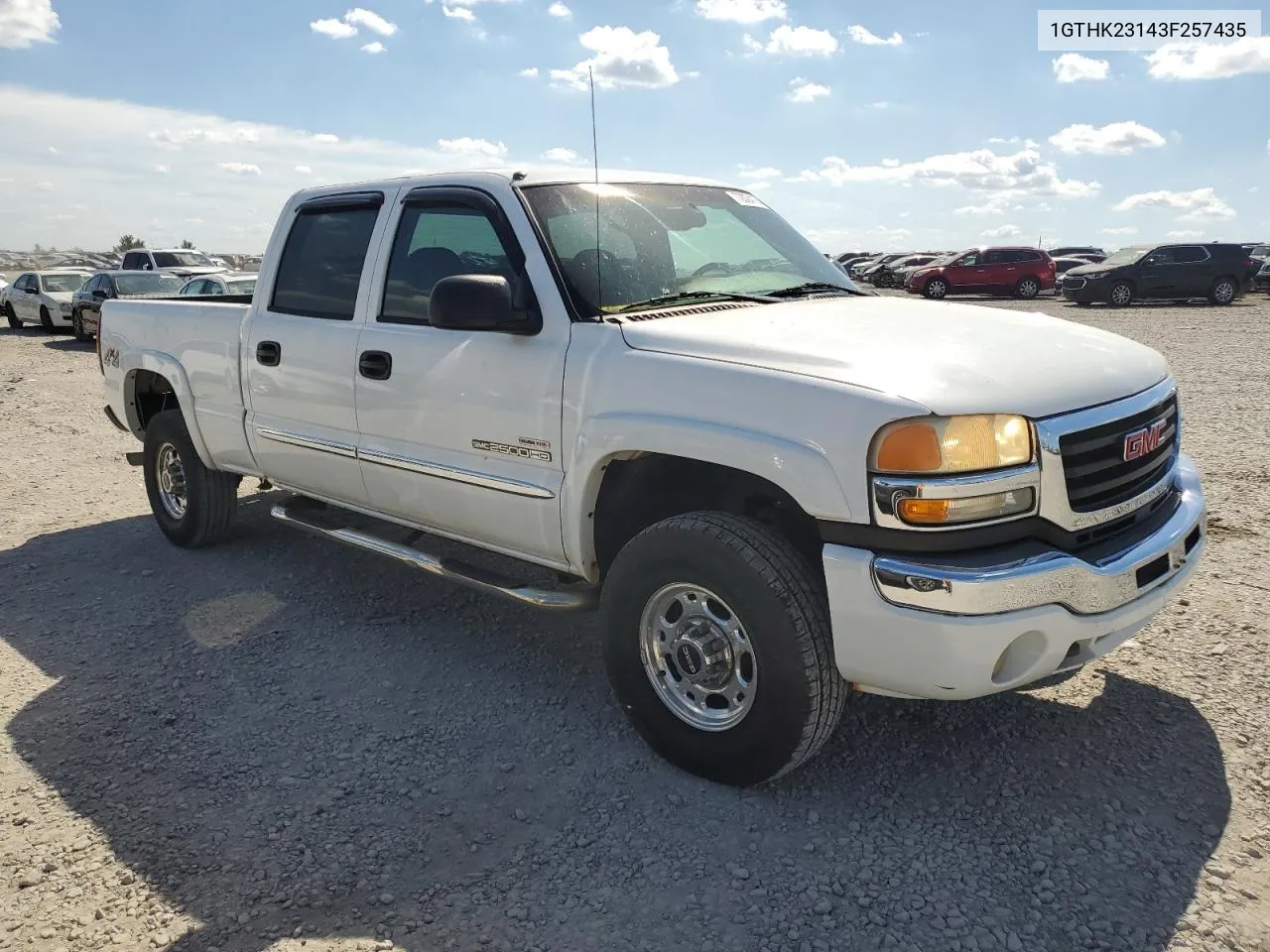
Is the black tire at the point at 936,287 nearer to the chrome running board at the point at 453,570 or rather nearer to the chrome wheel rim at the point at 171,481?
the chrome wheel rim at the point at 171,481

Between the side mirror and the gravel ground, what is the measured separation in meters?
1.51

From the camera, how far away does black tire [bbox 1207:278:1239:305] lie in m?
25.2

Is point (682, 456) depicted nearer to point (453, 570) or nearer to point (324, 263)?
point (453, 570)

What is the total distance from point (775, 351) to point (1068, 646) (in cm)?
118

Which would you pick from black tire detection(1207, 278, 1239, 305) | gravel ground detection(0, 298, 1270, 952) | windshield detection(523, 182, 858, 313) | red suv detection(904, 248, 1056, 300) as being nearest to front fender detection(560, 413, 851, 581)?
windshield detection(523, 182, 858, 313)

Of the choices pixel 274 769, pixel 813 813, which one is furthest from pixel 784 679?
pixel 274 769

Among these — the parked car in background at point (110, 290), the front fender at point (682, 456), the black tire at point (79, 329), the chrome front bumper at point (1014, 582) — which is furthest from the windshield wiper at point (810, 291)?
the black tire at point (79, 329)

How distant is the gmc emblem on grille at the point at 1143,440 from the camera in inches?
117

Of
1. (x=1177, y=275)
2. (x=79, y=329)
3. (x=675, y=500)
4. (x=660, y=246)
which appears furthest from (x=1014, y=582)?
(x=1177, y=275)

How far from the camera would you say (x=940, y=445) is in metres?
2.62

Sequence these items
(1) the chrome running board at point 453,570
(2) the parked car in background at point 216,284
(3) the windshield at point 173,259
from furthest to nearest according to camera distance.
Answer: (3) the windshield at point 173,259 < (2) the parked car in background at point 216,284 < (1) the chrome running board at point 453,570

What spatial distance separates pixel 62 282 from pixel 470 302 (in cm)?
2487

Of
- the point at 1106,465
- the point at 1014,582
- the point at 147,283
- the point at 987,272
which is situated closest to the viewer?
the point at 1014,582

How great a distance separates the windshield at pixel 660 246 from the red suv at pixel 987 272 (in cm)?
2687
